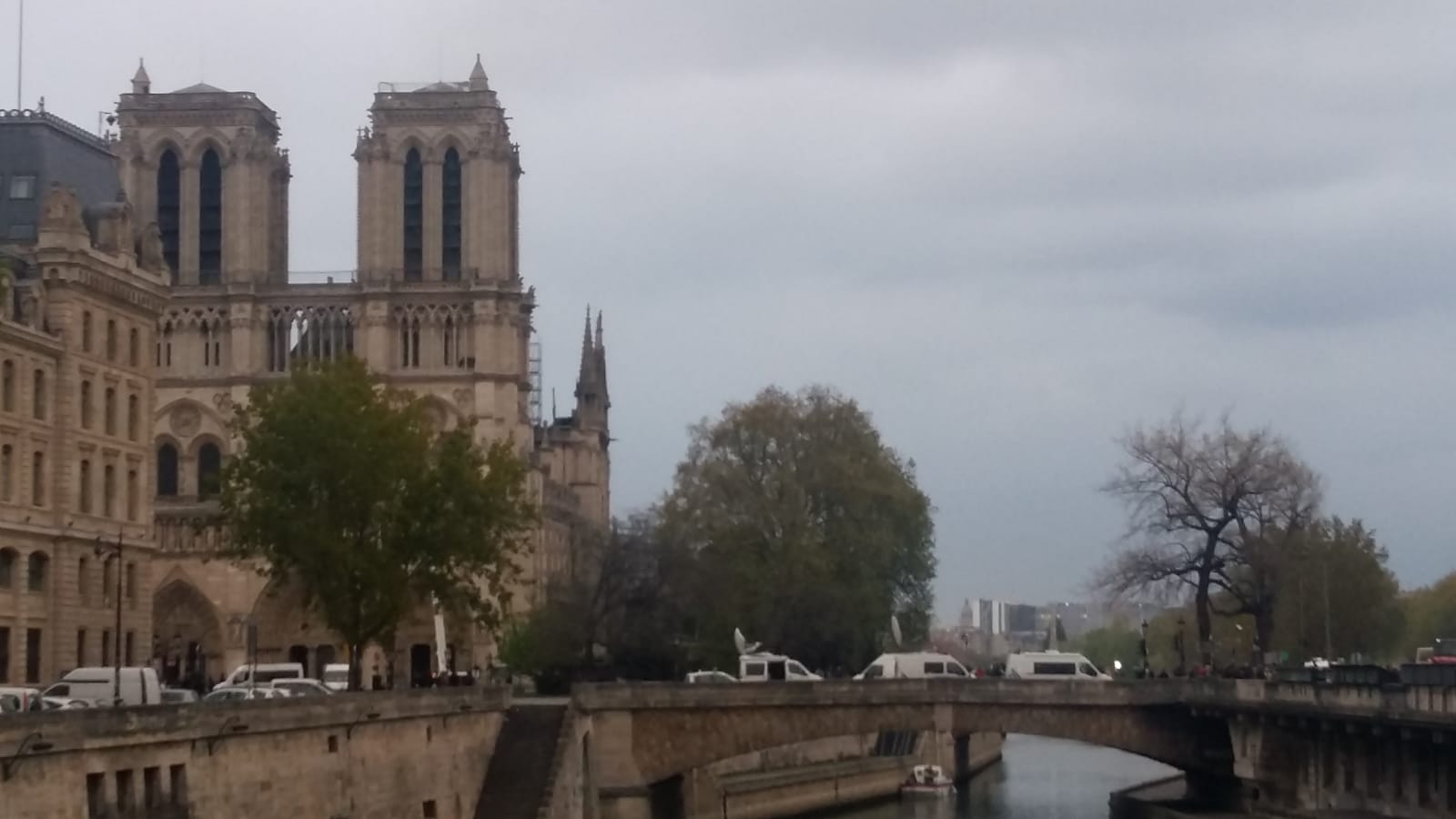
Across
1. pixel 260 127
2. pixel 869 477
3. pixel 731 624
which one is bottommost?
pixel 731 624

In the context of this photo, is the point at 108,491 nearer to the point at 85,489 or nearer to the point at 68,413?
the point at 85,489

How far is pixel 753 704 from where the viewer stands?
227 ft

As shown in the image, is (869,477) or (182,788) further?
(869,477)

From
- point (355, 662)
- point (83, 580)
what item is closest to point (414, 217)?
point (83, 580)

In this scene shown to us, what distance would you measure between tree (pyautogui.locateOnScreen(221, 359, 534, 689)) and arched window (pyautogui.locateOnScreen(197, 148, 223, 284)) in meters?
56.6

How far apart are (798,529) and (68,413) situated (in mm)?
39770

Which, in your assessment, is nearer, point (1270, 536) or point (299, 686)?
point (299, 686)

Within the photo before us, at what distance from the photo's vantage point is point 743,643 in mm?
89438

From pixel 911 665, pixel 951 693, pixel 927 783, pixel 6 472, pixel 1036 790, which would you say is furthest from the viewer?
pixel 1036 790

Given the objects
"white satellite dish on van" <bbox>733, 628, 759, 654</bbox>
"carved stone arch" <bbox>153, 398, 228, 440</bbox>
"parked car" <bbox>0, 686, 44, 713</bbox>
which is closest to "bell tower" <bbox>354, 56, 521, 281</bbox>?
"carved stone arch" <bbox>153, 398, 228, 440</bbox>

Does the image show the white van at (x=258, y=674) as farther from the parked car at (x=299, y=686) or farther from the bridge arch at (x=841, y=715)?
the bridge arch at (x=841, y=715)

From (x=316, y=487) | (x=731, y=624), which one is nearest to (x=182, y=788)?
(x=316, y=487)

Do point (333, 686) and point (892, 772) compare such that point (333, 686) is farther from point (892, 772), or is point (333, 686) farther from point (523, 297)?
point (523, 297)

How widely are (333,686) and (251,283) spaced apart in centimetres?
5772
